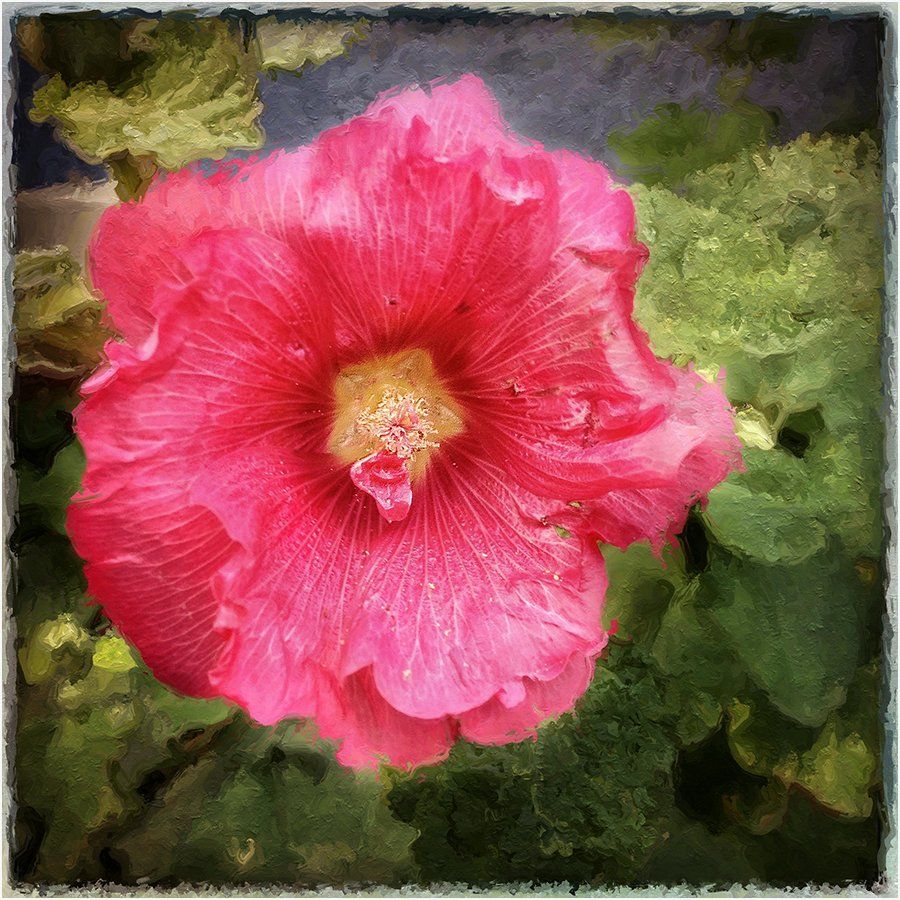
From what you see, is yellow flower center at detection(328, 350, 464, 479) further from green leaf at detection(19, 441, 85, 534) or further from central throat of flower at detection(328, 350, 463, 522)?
green leaf at detection(19, 441, 85, 534)

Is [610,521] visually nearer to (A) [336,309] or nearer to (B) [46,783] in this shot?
(A) [336,309]

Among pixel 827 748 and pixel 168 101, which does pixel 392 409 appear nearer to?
pixel 168 101

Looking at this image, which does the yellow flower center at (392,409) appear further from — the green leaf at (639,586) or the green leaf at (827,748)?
the green leaf at (827,748)

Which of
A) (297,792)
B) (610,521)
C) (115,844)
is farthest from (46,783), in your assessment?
(610,521)

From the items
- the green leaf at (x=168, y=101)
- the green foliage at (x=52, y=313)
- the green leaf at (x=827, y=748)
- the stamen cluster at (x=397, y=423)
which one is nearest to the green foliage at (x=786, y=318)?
the green leaf at (x=827, y=748)

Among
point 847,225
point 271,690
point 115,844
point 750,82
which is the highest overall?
point 750,82

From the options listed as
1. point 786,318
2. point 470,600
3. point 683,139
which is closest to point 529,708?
point 470,600

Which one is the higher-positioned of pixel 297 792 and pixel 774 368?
pixel 774 368
